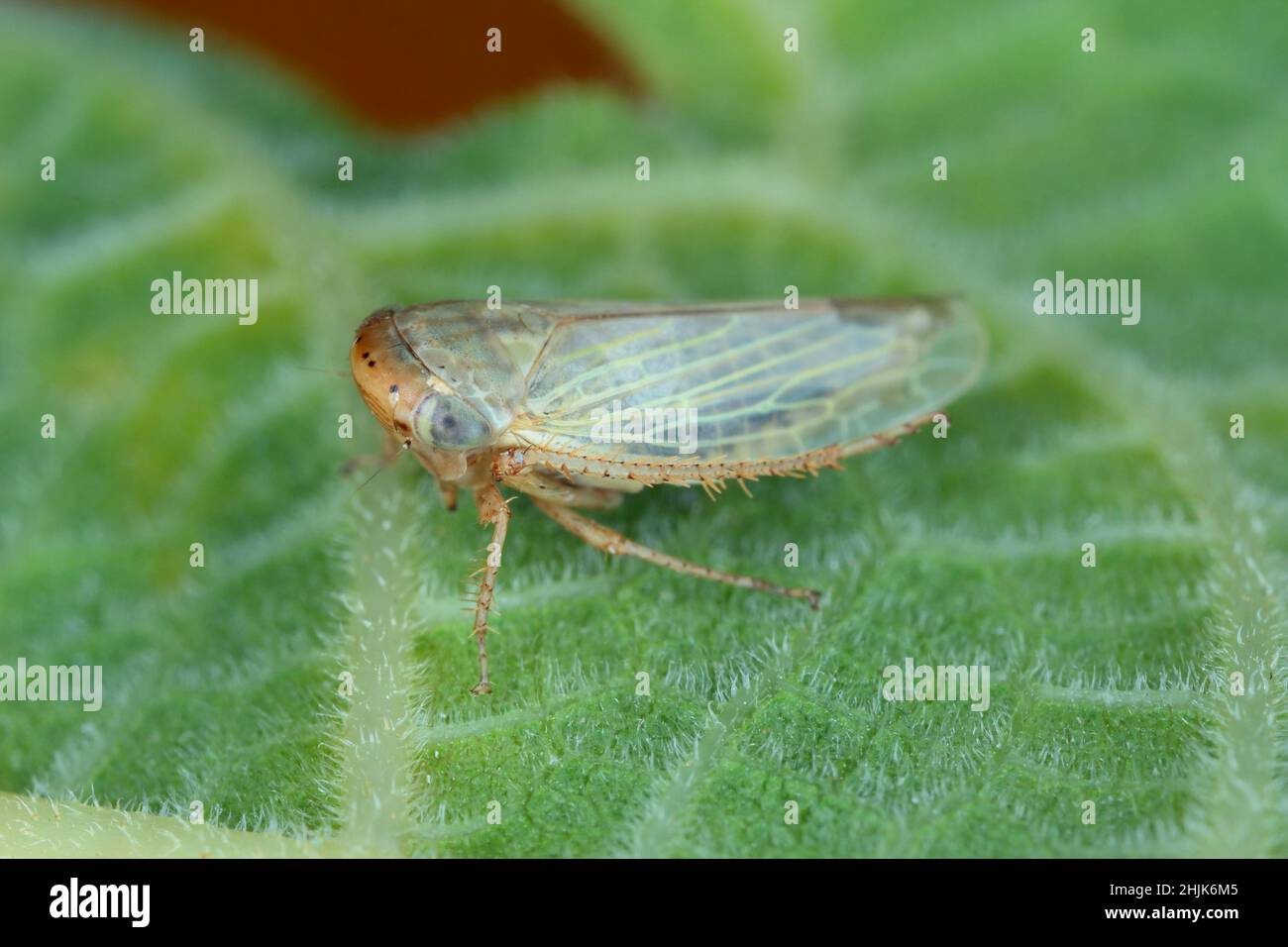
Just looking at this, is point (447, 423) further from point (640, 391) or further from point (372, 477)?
point (640, 391)

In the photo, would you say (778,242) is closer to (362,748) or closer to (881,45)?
(881,45)

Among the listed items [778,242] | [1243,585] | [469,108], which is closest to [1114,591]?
[1243,585]
